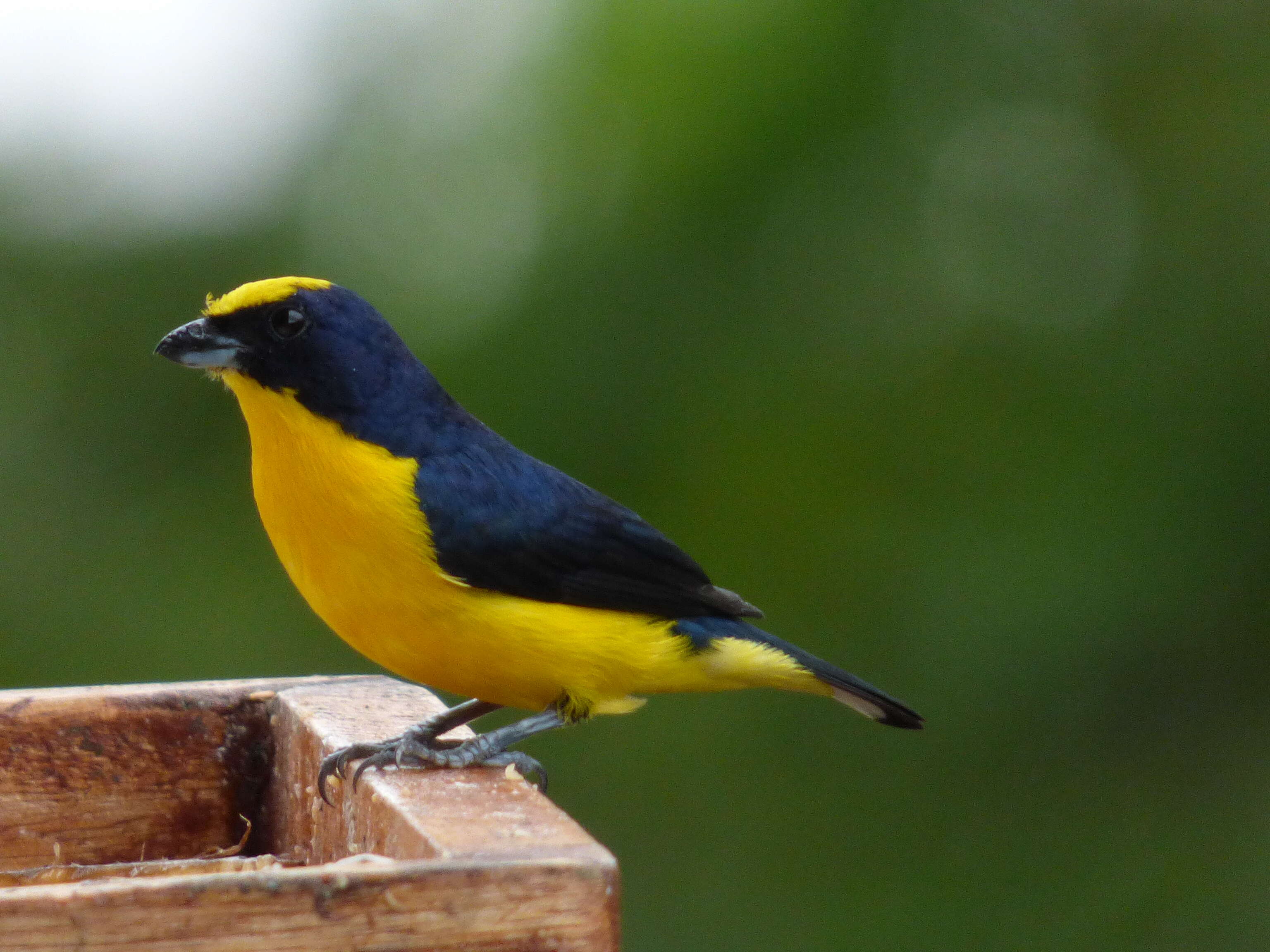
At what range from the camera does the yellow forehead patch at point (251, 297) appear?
3254 mm

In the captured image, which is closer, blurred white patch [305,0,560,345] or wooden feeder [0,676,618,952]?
wooden feeder [0,676,618,952]

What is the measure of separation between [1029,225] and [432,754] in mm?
3519

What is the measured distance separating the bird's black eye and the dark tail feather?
1.27 m

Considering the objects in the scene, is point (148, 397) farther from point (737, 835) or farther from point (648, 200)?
point (737, 835)

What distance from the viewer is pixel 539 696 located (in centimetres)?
333

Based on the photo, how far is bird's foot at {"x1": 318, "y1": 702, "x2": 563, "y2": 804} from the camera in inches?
114

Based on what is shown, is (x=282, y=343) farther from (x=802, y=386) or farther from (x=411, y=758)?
(x=802, y=386)

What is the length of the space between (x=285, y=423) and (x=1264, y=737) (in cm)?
403

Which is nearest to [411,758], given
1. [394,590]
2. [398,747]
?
[398,747]

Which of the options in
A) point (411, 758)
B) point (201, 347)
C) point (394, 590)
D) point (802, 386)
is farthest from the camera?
point (802, 386)

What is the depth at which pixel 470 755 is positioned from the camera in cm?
296

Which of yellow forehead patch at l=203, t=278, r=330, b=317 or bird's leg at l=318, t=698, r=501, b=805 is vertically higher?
yellow forehead patch at l=203, t=278, r=330, b=317

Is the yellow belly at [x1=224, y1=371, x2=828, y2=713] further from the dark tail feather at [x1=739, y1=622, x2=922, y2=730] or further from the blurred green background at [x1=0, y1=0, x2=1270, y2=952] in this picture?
the blurred green background at [x1=0, y1=0, x2=1270, y2=952]

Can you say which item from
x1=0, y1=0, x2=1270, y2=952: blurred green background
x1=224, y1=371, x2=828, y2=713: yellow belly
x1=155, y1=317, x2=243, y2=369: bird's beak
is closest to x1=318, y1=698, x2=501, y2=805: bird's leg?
x1=224, y1=371, x2=828, y2=713: yellow belly
